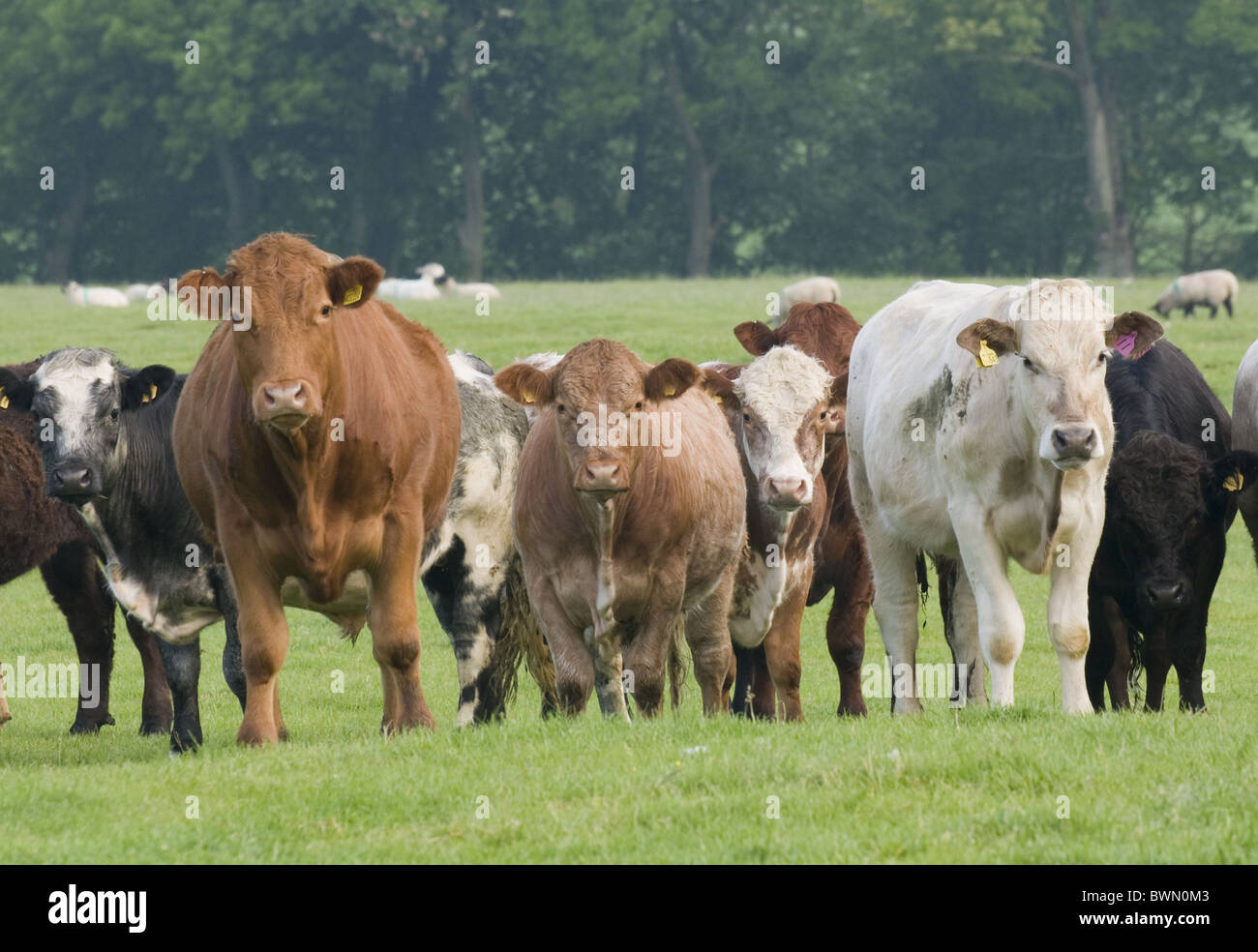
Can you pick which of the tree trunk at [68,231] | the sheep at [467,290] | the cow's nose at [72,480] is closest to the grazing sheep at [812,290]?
the sheep at [467,290]

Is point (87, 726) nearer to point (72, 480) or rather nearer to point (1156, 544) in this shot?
point (72, 480)

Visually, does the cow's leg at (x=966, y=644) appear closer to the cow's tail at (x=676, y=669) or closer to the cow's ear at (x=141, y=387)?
the cow's tail at (x=676, y=669)

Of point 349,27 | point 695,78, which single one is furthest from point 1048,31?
point 349,27

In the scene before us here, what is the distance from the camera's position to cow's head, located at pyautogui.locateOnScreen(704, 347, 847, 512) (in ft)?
31.7

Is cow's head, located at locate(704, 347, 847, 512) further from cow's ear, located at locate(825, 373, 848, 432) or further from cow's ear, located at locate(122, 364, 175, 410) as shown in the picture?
cow's ear, located at locate(122, 364, 175, 410)

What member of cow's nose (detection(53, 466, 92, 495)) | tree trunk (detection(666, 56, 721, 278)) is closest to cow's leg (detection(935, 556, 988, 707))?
cow's nose (detection(53, 466, 92, 495))

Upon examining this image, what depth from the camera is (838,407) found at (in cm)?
1068

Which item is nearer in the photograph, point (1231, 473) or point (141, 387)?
point (1231, 473)

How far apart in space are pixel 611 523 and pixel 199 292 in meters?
2.13

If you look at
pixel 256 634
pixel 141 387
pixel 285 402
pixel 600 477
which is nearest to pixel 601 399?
pixel 600 477

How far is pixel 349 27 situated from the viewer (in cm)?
5891

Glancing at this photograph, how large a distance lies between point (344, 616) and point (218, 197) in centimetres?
5463

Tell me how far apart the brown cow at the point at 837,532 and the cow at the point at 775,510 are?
22.5 inches

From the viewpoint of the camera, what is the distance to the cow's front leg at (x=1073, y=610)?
27.3 ft
